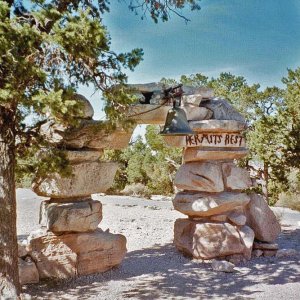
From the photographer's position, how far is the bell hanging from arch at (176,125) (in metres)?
5.21

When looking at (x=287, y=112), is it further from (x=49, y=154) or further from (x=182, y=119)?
(x=49, y=154)

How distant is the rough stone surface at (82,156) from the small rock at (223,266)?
9.33 feet

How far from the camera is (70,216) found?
604 cm

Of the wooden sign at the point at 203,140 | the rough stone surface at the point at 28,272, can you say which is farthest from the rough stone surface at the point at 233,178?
the rough stone surface at the point at 28,272

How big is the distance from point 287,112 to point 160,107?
23.1 feet

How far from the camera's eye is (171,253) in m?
7.89

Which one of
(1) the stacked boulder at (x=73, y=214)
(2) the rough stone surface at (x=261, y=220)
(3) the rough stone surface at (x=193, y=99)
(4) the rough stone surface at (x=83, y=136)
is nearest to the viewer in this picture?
(4) the rough stone surface at (x=83, y=136)

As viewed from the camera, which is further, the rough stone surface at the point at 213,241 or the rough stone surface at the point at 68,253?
the rough stone surface at the point at 213,241

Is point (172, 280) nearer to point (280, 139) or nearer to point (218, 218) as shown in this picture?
point (218, 218)

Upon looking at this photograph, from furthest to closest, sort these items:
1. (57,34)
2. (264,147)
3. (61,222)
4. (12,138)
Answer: (264,147)
(61,222)
(12,138)
(57,34)

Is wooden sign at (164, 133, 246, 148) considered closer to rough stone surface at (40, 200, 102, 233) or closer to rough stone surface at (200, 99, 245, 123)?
rough stone surface at (200, 99, 245, 123)

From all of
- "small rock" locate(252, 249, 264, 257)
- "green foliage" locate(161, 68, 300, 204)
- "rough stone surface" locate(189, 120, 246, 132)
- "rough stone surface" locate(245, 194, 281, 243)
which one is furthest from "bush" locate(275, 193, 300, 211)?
"rough stone surface" locate(189, 120, 246, 132)

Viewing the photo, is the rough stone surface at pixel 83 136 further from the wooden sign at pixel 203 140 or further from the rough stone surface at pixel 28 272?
the rough stone surface at pixel 28 272

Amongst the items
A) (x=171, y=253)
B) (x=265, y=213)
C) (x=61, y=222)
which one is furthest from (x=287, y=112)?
(x=61, y=222)
